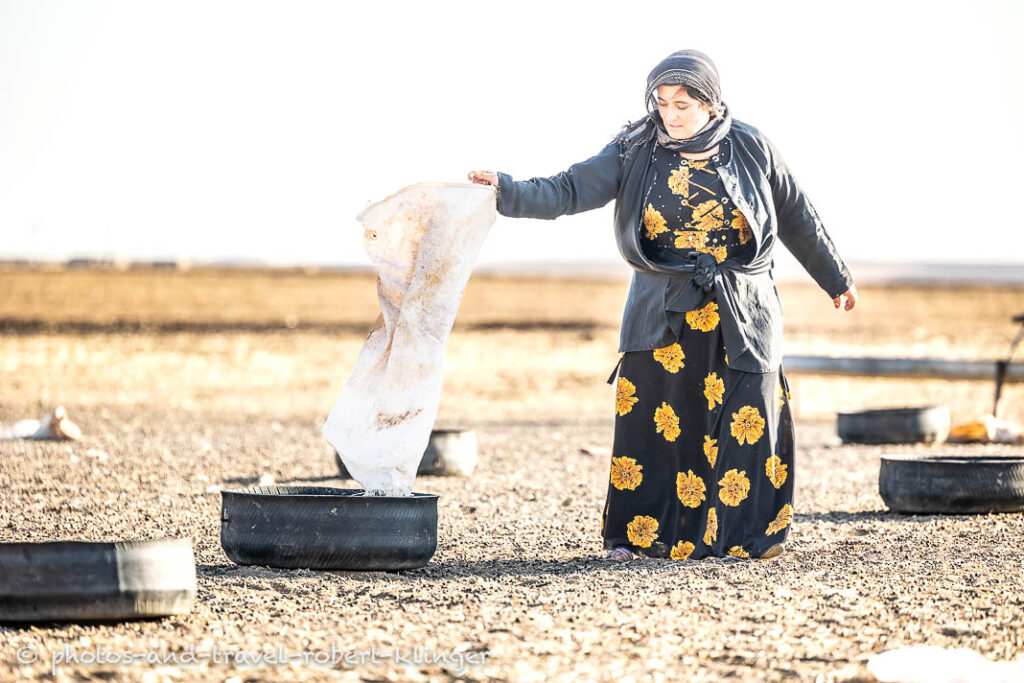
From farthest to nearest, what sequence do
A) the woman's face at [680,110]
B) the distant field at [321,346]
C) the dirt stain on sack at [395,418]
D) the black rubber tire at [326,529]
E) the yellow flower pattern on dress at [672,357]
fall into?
1. the distant field at [321,346]
2. the yellow flower pattern on dress at [672,357]
3. the woman's face at [680,110]
4. the dirt stain on sack at [395,418]
5. the black rubber tire at [326,529]

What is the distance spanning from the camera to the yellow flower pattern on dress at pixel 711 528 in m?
5.82

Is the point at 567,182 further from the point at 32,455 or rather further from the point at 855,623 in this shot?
the point at 32,455

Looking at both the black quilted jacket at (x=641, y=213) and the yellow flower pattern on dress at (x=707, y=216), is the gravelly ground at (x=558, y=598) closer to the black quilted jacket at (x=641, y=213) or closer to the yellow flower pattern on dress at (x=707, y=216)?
the black quilted jacket at (x=641, y=213)

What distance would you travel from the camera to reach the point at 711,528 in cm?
584

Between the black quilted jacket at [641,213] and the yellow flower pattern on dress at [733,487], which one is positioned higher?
the black quilted jacket at [641,213]

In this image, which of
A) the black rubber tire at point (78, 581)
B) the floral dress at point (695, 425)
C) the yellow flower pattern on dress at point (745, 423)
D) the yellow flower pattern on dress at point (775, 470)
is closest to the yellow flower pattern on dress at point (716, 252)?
the floral dress at point (695, 425)

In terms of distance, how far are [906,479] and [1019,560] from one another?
1388 millimetres

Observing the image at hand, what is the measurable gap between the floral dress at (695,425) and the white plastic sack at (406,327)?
80cm

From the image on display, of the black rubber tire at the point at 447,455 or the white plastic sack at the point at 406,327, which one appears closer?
the white plastic sack at the point at 406,327

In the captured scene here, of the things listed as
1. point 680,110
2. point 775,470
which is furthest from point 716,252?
point 775,470

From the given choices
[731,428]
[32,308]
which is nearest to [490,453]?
[731,428]

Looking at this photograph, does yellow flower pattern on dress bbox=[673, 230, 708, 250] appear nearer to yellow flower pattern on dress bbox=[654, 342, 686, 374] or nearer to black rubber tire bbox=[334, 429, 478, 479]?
yellow flower pattern on dress bbox=[654, 342, 686, 374]

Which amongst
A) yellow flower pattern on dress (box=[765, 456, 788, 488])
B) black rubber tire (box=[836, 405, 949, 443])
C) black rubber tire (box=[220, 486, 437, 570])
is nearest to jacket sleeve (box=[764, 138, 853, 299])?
yellow flower pattern on dress (box=[765, 456, 788, 488])

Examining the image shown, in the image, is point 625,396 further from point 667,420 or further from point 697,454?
point 697,454
